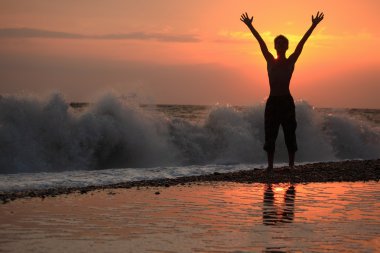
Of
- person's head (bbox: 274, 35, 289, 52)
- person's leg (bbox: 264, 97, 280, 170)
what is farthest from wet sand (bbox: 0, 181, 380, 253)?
person's head (bbox: 274, 35, 289, 52)

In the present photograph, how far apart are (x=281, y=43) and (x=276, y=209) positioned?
15.3 feet

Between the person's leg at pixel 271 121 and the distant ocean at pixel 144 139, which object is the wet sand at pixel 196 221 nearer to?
the person's leg at pixel 271 121

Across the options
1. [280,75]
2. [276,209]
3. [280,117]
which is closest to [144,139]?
[280,117]

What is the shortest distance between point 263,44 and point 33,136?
9.03 m

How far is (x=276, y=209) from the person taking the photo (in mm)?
8070

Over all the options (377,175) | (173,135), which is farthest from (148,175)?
(173,135)

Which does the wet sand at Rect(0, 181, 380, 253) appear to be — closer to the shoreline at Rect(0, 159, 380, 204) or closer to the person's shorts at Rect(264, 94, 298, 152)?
the shoreline at Rect(0, 159, 380, 204)

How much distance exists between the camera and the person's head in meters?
11.9

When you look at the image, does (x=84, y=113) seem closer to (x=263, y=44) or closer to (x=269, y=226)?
(x=263, y=44)

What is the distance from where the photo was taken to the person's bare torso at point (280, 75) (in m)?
12.0

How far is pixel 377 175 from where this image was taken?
12672 millimetres

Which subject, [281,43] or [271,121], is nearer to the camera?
[281,43]

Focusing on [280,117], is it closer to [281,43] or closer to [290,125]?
[290,125]

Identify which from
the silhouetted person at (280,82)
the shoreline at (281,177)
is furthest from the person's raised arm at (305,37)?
the shoreline at (281,177)
